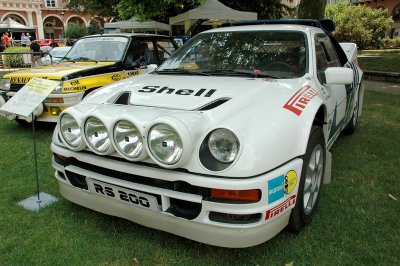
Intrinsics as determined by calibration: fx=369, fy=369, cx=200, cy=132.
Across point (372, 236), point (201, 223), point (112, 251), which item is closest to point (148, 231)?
point (112, 251)

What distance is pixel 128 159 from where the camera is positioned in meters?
2.32

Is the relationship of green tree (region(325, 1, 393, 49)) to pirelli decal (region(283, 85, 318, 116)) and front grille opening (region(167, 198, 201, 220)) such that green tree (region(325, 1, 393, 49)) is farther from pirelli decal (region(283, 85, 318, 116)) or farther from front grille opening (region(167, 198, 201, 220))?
front grille opening (region(167, 198, 201, 220))

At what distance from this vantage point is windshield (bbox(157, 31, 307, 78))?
3273 mm

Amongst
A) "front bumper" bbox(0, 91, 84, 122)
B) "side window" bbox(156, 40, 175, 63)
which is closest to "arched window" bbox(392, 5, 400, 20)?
"side window" bbox(156, 40, 175, 63)

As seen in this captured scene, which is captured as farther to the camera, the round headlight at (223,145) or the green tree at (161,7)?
the green tree at (161,7)

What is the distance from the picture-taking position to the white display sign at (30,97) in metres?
3.17

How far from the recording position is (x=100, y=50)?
6.51 meters

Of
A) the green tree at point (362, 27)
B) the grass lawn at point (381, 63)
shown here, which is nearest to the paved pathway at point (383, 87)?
the grass lawn at point (381, 63)

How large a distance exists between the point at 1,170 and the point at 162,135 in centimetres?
288

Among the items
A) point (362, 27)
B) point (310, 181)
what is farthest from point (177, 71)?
point (362, 27)

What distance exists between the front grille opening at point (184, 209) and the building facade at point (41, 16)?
40.3 m

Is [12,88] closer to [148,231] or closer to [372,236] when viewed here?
[148,231]

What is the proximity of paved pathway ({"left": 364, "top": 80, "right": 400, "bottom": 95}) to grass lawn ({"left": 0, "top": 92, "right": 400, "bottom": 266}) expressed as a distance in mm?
6456

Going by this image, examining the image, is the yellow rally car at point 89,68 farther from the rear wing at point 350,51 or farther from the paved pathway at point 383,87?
the paved pathway at point 383,87
